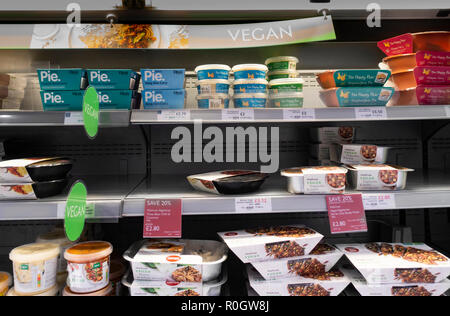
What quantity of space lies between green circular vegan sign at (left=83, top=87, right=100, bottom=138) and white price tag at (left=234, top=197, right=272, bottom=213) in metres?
0.64

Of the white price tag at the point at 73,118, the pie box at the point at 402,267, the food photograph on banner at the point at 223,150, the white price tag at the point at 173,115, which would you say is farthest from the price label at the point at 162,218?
the pie box at the point at 402,267

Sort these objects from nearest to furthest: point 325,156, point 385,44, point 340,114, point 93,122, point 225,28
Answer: point 93,122
point 340,114
point 385,44
point 325,156
point 225,28

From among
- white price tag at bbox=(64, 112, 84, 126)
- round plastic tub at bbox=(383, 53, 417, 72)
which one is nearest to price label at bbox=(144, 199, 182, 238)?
white price tag at bbox=(64, 112, 84, 126)

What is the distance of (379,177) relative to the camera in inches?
53.4

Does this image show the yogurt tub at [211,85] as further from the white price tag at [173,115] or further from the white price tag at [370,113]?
the white price tag at [370,113]

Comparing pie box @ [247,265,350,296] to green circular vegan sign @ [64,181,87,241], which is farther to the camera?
pie box @ [247,265,350,296]

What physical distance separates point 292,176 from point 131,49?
1.28m

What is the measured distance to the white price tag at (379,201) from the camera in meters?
1.29

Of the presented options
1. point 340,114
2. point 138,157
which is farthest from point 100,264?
point 340,114

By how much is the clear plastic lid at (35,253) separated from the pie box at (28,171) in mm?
286

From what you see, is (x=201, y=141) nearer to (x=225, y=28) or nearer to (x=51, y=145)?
(x=225, y=28)

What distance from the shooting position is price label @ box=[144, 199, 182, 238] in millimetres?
1213

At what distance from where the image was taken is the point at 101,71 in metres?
1.35

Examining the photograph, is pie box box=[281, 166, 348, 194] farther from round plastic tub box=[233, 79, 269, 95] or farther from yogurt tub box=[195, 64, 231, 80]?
yogurt tub box=[195, 64, 231, 80]
